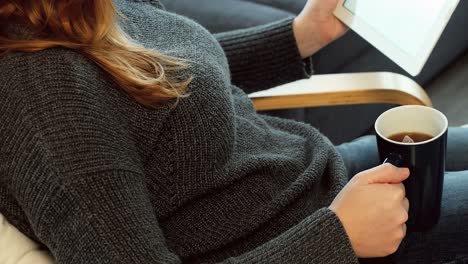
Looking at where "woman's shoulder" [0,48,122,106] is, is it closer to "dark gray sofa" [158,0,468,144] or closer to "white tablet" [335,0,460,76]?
"white tablet" [335,0,460,76]

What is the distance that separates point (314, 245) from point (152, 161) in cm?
21

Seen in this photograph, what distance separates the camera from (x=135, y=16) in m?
0.95

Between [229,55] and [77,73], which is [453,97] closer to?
[229,55]

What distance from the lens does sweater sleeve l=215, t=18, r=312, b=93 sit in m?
1.17

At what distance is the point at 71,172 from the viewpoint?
685 mm

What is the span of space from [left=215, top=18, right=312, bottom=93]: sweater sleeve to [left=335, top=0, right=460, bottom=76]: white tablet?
13cm

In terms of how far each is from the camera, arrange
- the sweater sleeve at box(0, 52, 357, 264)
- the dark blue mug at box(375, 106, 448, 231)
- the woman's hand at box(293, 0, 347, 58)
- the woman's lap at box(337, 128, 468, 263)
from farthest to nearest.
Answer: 1. the woman's hand at box(293, 0, 347, 58)
2. the woman's lap at box(337, 128, 468, 263)
3. the dark blue mug at box(375, 106, 448, 231)
4. the sweater sleeve at box(0, 52, 357, 264)

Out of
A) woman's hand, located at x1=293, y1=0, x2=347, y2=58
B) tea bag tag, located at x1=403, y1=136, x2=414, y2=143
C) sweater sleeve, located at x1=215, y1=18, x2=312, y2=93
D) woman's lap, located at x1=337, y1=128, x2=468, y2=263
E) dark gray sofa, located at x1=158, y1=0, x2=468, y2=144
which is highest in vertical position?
tea bag tag, located at x1=403, y1=136, x2=414, y2=143

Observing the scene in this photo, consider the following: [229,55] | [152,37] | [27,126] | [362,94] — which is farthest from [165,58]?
[362,94]

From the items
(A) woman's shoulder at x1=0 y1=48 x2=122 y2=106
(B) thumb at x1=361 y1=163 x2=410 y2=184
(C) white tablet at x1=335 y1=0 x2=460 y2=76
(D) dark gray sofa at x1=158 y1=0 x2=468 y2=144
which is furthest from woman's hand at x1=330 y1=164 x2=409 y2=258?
(D) dark gray sofa at x1=158 y1=0 x2=468 y2=144

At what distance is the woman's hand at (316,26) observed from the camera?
3.73 feet

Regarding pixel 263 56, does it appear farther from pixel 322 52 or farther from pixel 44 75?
pixel 44 75

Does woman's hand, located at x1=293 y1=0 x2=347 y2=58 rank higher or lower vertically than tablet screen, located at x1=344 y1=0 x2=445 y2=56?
lower

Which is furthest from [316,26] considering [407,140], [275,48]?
[407,140]
